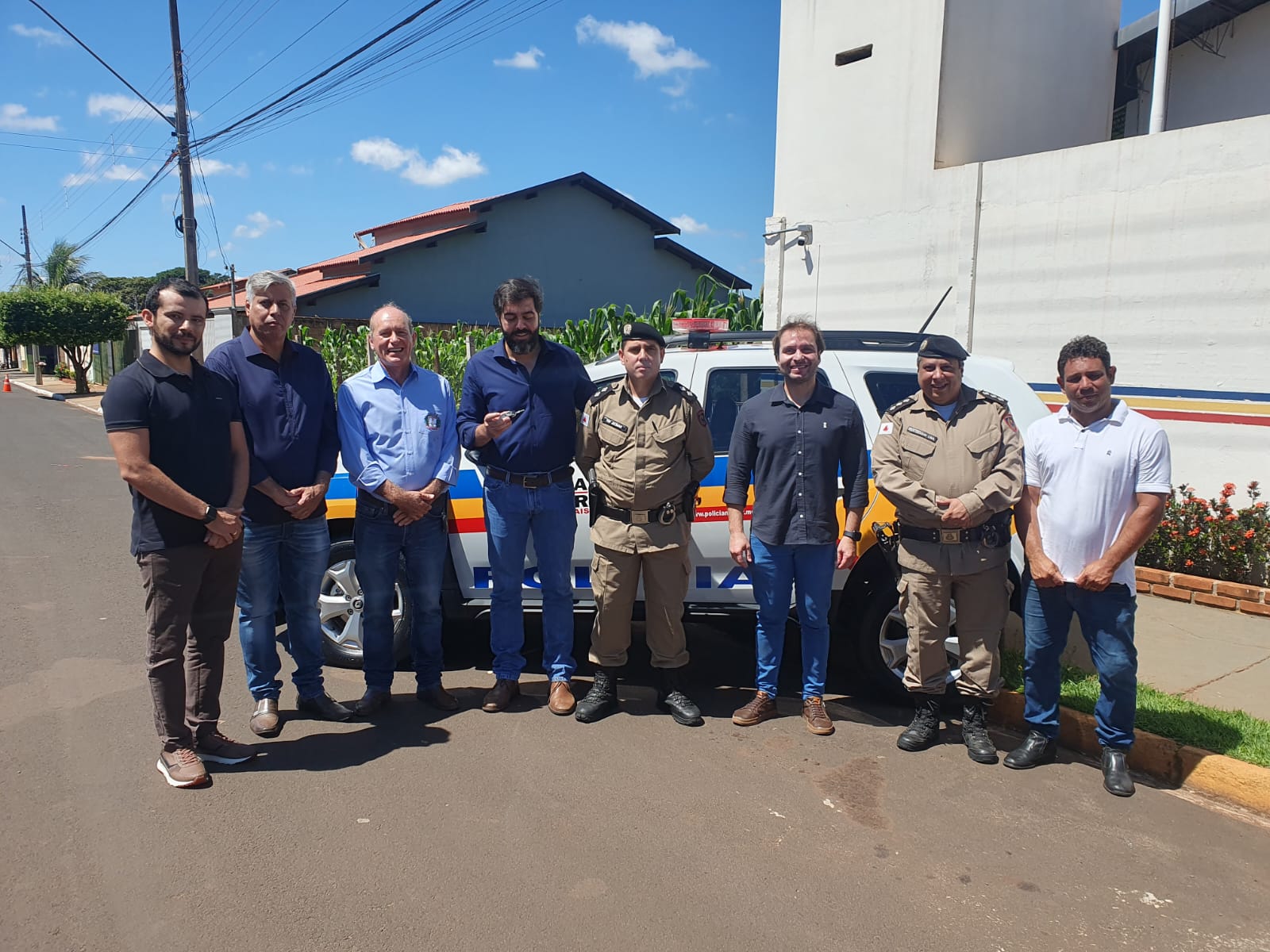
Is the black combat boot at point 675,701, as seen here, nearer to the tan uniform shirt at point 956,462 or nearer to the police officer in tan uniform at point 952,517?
the police officer in tan uniform at point 952,517

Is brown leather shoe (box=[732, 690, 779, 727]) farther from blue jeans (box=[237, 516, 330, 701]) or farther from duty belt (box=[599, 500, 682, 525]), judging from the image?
blue jeans (box=[237, 516, 330, 701])

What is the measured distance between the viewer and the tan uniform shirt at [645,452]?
447 cm

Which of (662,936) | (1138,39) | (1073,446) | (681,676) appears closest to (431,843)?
(662,936)

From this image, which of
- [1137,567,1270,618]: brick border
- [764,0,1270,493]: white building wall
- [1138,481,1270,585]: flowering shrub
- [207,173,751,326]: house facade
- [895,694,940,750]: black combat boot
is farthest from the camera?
[207,173,751,326]: house facade

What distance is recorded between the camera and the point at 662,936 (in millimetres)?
2934

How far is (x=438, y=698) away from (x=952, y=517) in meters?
2.69

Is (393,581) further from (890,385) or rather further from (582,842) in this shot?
(890,385)

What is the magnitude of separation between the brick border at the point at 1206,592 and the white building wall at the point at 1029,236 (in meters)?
0.86

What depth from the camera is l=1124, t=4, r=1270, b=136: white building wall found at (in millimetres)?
10438

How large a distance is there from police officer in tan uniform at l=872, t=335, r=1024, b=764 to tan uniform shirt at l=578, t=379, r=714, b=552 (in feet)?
2.91

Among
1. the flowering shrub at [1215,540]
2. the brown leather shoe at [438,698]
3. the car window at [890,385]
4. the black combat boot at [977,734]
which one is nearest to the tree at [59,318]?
the brown leather shoe at [438,698]

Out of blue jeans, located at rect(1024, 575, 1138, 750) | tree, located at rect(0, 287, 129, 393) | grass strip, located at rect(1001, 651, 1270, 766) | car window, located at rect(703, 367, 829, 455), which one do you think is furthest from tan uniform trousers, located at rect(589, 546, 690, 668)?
tree, located at rect(0, 287, 129, 393)

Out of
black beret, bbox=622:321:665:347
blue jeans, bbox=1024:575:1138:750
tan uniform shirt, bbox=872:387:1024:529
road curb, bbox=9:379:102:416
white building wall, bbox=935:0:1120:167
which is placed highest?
white building wall, bbox=935:0:1120:167

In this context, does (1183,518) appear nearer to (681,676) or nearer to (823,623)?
(823,623)
